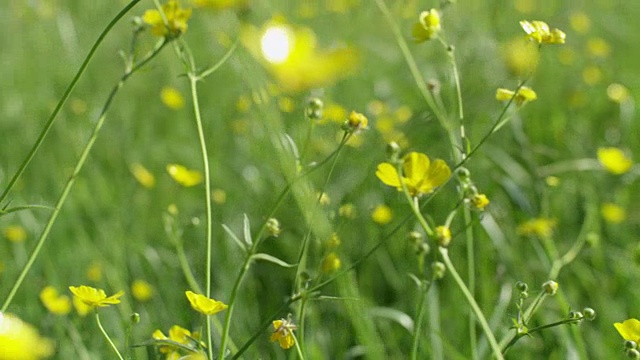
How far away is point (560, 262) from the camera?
4.41 ft

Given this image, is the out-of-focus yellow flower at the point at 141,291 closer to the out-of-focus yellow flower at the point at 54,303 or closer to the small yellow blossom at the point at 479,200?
the out-of-focus yellow flower at the point at 54,303

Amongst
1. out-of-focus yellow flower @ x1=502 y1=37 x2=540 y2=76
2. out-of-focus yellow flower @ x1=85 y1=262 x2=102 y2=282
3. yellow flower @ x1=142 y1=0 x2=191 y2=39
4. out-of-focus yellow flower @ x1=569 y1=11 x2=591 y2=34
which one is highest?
yellow flower @ x1=142 y1=0 x2=191 y2=39

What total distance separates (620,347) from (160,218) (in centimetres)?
107

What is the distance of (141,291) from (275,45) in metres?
0.62

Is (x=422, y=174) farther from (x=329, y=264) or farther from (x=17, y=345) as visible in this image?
(x=17, y=345)

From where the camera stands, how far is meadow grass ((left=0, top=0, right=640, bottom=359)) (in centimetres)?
102

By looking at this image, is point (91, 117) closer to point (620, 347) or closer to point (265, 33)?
point (265, 33)

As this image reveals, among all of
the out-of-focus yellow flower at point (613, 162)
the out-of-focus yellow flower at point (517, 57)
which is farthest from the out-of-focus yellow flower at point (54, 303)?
the out-of-focus yellow flower at point (517, 57)

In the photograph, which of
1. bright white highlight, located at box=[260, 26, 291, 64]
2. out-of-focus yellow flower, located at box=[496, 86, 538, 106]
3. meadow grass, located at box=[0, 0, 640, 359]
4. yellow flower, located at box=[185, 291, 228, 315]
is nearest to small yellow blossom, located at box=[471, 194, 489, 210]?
meadow grass, located at box=[0, 0, 640, 359]

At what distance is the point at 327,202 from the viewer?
4.20ft

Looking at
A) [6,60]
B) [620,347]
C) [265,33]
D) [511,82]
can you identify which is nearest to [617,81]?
[511,82]

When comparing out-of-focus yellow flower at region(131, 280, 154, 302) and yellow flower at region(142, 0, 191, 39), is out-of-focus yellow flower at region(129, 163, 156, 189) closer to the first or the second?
out-of-focus yellow flower at region(131, 280, 154, 302)

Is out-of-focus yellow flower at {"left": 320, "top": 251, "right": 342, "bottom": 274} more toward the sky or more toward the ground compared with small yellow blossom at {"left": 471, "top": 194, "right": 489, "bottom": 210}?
more toward the ground

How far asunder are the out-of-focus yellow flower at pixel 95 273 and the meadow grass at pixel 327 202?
0.05 ft
